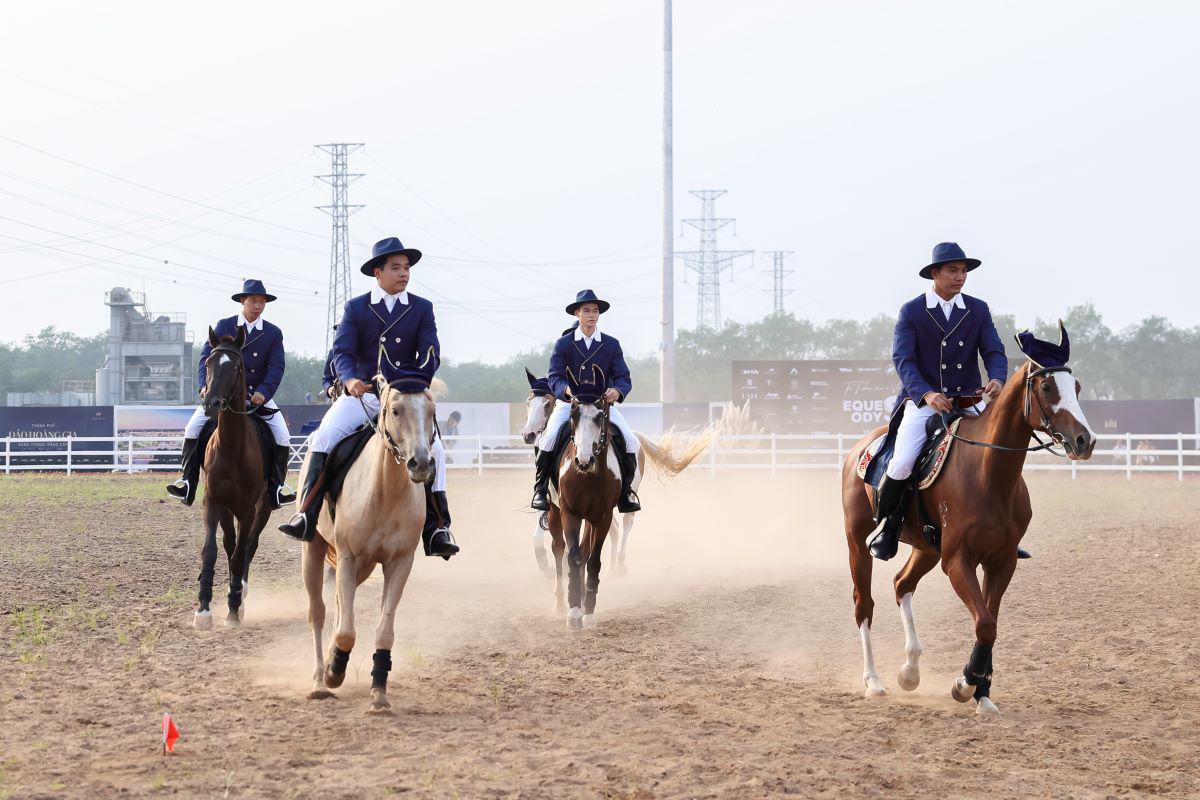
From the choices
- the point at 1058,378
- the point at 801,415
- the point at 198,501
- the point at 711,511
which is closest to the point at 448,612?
the point at 1058,378

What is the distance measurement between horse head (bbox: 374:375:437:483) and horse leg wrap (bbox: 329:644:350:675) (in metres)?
1.28

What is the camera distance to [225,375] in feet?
33.3

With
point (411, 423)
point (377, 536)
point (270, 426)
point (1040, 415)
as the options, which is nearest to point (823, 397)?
point (270, 426)

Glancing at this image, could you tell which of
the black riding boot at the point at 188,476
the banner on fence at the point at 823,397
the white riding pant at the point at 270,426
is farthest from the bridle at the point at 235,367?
the banner on fence at the point at 823,397

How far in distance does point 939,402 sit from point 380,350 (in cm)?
361

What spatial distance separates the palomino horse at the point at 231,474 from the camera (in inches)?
401

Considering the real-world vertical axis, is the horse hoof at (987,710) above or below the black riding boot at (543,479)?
below

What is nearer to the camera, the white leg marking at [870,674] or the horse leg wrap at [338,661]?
the horse leg wrap at [338,661]

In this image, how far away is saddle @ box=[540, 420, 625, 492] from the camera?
11.3m

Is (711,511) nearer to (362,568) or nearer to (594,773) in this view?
(362,568)

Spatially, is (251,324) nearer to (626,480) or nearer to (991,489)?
(626,480)

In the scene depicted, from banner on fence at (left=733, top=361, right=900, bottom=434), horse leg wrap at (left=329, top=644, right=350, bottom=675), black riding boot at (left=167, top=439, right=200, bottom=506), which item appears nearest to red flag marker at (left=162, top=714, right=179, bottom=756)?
horse leg wrap at (left=329, top=644, right=350, bottom=675)

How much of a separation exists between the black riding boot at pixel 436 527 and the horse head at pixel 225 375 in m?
3.26

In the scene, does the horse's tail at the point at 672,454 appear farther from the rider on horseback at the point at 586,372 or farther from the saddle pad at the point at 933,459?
the saddle pad at the point at 933,459
